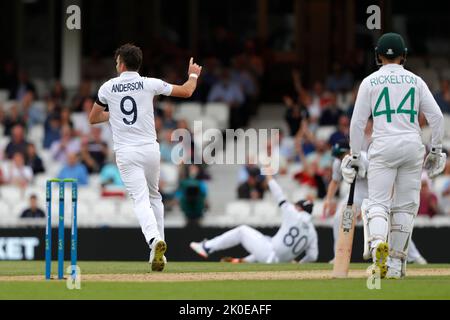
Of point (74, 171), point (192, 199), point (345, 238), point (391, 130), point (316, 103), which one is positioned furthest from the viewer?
point (316, 103)

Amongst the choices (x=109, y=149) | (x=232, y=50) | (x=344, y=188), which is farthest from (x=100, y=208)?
(x=232, y=50)

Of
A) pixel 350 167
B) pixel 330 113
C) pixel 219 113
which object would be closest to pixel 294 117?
pixel 330 113

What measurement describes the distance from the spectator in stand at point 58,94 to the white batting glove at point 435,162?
1231 centimetres

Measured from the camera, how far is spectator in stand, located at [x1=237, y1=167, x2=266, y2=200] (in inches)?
771

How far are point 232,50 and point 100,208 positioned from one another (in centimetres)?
582

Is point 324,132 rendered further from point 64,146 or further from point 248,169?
point 64,146

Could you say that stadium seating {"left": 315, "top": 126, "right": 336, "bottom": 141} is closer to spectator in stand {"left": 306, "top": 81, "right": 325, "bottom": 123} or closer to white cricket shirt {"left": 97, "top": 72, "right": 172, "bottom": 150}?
spectator in stand {"left": 306, "top": 81, "right": 325, "bottom": 123}

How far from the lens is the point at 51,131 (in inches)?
847

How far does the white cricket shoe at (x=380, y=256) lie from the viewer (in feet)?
33.2

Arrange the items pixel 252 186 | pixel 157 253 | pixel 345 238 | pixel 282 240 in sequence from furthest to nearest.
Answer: pixel 252 186
pixel 282 240
pixel 345 238
pixel 157 253

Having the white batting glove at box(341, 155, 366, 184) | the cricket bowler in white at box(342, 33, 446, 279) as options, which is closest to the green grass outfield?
the cricket bowler in white at box(342, 33, 446, 279)

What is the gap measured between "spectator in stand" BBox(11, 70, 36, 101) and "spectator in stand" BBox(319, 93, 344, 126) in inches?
216

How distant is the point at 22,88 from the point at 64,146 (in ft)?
9.22
